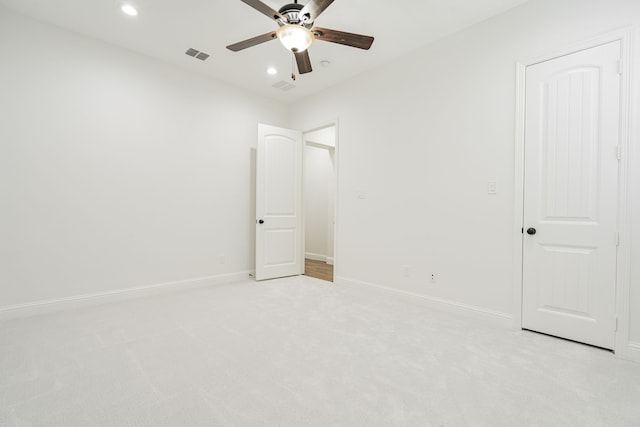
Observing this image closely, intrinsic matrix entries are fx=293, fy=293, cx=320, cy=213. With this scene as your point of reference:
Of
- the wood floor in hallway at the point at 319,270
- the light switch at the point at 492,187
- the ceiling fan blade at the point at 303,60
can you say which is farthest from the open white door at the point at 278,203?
the light switch at the point at 492,187

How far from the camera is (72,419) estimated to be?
145 cm

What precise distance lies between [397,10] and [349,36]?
84 cm

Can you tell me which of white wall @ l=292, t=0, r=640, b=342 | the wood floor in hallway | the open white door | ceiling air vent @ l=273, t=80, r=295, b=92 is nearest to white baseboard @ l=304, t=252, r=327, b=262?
the wood floor in hallway

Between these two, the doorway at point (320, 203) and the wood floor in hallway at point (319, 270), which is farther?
the doorway at point (320, 203)

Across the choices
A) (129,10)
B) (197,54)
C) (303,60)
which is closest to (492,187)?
(303,60)

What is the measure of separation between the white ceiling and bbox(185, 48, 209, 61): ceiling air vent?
0.07 meters

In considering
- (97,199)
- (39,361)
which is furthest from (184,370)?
(97,199)

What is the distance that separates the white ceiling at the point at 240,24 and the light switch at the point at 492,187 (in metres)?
1.57

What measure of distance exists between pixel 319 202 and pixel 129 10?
439cm

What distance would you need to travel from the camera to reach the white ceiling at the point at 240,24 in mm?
2631

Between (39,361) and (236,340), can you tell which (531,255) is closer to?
(236,340)

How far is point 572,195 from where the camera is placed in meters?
2.36

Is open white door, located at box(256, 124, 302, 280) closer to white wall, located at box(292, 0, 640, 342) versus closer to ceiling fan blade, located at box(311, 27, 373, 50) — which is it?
white wall, located at box(292, 0, 640, 342)

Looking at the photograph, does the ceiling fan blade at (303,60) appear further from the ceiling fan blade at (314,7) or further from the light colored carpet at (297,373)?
the light colored carpet at (297,373)
